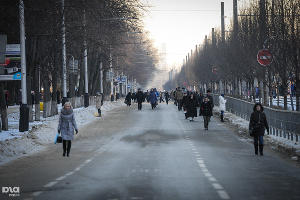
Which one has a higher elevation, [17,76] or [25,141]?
[17,76]

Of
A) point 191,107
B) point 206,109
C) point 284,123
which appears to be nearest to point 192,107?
point 191,107

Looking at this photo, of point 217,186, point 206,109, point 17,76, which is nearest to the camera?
point 217,186

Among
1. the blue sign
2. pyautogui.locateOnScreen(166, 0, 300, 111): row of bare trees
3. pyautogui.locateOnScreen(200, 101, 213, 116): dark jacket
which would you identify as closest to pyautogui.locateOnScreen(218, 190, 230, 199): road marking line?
the blue sign

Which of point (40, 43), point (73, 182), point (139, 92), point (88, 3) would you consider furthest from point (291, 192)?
point (139, 92)

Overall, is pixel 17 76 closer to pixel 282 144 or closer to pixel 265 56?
pixel 265 56

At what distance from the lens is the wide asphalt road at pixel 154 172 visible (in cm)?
1152

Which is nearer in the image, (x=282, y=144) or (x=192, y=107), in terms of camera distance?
(x=282, y=144)

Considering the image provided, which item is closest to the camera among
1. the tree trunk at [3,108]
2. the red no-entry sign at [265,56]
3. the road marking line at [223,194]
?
the road marking line at [223,194]

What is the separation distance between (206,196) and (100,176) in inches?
154

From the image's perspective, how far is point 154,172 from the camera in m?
15.0

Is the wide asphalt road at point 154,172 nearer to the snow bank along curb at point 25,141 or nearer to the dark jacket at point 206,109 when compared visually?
the snow bank along curb at point 25,141

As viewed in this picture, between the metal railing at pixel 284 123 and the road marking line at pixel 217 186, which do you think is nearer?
the road marking line at pixel 217 186

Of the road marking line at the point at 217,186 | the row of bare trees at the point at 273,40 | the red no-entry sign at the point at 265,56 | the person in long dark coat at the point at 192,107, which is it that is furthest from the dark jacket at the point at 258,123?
the person in long dark coat at the point at 192,107

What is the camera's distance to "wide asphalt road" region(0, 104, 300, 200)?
11.5 metres
